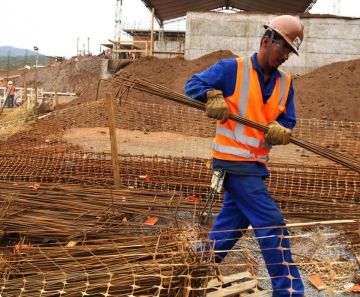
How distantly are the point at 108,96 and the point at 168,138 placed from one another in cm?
528

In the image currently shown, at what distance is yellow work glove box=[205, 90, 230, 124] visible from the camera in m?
2.43

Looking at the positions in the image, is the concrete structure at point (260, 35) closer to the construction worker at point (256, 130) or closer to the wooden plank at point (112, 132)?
the wooden plank at point (112, 132)

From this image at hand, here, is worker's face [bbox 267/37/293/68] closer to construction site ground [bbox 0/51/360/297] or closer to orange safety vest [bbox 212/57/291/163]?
orange safety vest [bbox 212/57/291/163]

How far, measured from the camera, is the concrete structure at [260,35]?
17328mm

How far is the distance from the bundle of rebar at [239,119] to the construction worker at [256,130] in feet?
0.31

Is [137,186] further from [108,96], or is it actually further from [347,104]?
[347,104]

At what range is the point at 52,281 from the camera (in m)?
2.29

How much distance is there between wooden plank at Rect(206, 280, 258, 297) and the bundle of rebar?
1.08m

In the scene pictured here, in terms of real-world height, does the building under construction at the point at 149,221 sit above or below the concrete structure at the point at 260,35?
below

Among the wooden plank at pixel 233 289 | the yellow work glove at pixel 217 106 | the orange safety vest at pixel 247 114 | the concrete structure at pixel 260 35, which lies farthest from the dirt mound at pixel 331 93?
the yellow work glove at pixel 217 106

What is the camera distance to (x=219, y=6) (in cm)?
2825

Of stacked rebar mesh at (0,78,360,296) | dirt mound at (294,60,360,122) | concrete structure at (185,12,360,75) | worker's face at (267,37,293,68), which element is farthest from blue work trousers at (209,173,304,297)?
concrete structure at (185,12,360,75)

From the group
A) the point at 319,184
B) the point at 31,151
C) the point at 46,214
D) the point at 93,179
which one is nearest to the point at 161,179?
the point at 93,179

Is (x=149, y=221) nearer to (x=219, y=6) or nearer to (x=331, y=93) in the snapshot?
(x=331, y=93)
